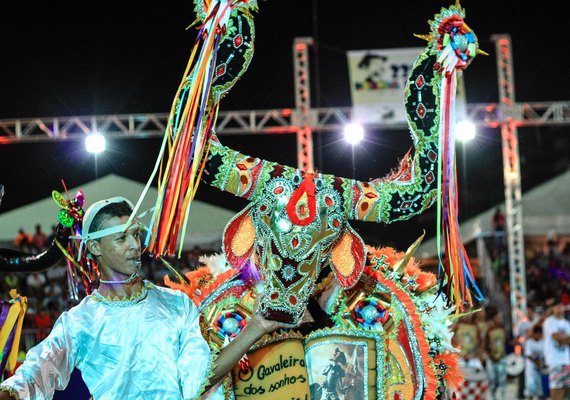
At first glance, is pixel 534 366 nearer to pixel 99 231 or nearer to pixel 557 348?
pixel 557 348

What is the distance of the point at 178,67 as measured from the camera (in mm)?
12766

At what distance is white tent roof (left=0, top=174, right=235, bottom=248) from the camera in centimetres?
1290

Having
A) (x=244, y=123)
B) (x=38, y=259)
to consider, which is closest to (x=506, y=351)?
(x=244, y=123)

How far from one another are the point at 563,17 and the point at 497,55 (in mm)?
1621

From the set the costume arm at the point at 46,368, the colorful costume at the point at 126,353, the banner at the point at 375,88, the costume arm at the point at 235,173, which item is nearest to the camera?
the costume arm at the point at 46,368

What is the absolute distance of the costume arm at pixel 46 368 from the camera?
312 centimetres

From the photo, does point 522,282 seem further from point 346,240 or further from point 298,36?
point 346,240

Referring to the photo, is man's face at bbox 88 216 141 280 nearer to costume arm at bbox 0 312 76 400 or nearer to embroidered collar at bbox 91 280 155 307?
embroidered collar at bbox 91 280 155 307

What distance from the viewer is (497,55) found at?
13719mm

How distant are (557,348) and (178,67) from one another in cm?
572

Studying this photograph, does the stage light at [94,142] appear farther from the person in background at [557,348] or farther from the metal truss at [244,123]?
the person in background at [557,348]

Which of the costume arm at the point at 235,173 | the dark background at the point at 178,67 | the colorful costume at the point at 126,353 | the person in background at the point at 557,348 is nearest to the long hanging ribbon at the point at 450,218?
the costume arm at the point at 235,173

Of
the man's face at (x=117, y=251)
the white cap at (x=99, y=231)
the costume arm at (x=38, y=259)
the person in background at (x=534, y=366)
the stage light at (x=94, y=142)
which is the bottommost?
the man's face at (x=117, y=251)

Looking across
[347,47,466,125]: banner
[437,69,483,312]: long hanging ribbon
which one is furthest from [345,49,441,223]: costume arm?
[347,47,466,125]: banner
